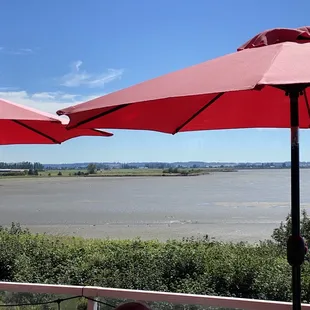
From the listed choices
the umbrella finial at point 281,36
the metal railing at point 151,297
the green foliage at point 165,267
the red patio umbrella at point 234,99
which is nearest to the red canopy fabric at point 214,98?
the red patio umbrella at point 234,99

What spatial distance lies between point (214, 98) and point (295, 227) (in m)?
1.04

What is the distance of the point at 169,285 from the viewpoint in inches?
253

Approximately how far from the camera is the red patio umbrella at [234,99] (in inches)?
80.7

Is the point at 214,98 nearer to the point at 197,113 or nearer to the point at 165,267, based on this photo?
the point at 197,113

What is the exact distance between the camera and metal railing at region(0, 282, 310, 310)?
3.29 meters

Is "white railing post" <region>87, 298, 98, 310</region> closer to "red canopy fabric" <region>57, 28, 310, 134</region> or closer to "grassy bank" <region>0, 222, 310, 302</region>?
"red canopy fabric" <region>57, 28, 310, 134</region>

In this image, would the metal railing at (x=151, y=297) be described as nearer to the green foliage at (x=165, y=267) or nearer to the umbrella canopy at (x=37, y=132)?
the umbrella canopy at (x=37, y=132)

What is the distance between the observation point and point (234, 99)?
3.73 metres

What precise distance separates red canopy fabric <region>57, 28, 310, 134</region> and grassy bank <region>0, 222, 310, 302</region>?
247cm

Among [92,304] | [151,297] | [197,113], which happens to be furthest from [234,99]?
[92,304]

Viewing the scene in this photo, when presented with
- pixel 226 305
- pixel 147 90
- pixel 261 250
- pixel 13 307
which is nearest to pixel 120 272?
pixel 261 250

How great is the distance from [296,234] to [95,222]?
2182cm

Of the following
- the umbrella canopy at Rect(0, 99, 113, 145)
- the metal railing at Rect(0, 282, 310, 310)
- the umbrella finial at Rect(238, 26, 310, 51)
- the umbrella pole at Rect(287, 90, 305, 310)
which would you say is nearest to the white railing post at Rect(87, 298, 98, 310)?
the metal railing at Rect(0, 282, 310, 310)

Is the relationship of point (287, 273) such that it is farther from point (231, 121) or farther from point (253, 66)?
point (253, 66)
